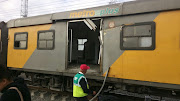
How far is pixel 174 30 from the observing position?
376cm

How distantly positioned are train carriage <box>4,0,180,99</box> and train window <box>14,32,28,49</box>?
5 cm

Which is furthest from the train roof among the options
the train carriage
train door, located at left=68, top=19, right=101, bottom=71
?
train door, located at left=68, top=19, right=101, bottom=71

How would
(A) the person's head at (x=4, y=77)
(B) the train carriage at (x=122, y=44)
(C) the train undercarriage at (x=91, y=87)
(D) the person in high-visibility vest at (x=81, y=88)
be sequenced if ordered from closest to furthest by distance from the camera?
(A) the person's head at (x=4, y=77), (D) the person in high-visibility vest at (x=81, y=88), (B) the train carriage at (x=122, y=44), (C) the train undercarriage at (x=91, y=87)

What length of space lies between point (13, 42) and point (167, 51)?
24.0ft

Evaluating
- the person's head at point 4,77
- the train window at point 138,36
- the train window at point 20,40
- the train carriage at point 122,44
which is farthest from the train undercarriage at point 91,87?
the person's head at point 4,77

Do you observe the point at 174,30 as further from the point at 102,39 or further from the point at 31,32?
the point at 31,32

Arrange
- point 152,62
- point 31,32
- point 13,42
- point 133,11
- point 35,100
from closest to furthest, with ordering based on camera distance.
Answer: point 152,62
point 133,11
point 35,100
point 31,32
point 13,42

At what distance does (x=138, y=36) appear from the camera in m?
4.30

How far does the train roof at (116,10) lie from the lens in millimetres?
3895

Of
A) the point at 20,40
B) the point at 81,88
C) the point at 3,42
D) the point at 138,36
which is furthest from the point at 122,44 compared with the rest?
the point at 3,42

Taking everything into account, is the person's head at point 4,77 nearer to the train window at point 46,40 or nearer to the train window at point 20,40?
the train window at point 46,40

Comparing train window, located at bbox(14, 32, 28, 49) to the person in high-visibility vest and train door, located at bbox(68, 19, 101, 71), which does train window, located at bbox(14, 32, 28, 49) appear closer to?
train door, located at bbox(68, 19, 101, 71)

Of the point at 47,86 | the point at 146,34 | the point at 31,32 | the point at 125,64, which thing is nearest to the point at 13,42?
the point at 31,32

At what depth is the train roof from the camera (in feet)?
12.8
